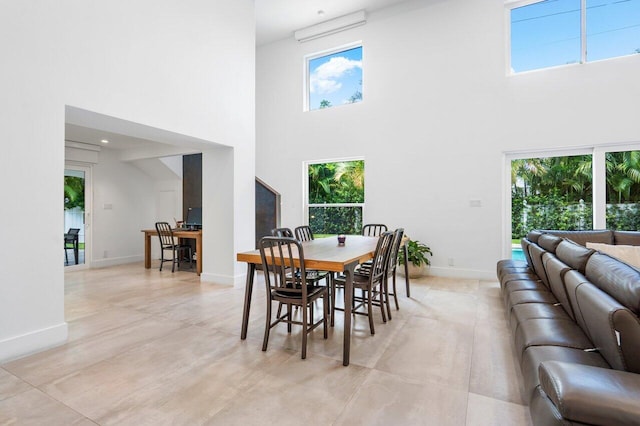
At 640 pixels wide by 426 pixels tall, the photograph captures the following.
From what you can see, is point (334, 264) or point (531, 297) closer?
point (334, 264)

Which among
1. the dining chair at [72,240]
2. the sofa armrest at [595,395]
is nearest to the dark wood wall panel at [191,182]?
the dining chair at [72,240]

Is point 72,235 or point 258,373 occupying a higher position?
point 72,235

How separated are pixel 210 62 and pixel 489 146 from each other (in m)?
4.19

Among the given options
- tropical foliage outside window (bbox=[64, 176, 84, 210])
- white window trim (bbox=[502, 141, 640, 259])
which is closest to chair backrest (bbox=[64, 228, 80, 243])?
tropical foliage outside window (bbox=[64, 176, 84, 210])

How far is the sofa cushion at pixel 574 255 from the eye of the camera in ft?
6.76

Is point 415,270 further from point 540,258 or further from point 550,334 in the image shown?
point 550,334

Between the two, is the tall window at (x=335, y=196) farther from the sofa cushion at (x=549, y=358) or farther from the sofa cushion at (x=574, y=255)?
the sofa cushion at (x=549, y=358)

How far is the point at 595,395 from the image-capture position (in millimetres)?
1036

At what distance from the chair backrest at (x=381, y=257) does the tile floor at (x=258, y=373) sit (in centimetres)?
51

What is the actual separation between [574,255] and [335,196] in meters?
4.42

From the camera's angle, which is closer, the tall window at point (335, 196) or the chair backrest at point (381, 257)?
the chair backrest at point (381, 257)

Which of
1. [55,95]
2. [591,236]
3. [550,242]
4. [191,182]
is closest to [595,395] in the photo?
[550,242]

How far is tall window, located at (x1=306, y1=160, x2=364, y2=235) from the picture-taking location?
611 centimetres

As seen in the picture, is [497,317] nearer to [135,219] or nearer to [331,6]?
[331,6]
